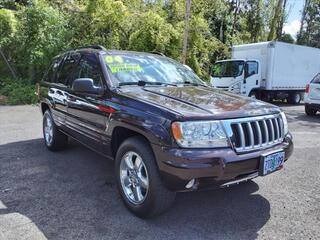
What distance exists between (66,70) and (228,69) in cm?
977

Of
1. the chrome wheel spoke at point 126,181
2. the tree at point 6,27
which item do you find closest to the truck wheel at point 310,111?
the chrome wheel spoke at point 126,181

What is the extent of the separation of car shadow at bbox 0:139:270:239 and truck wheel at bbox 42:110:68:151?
685mm

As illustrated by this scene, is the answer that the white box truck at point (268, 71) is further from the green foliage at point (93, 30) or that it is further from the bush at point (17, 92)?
the bush at point (17, 92)

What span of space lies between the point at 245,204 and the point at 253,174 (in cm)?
75

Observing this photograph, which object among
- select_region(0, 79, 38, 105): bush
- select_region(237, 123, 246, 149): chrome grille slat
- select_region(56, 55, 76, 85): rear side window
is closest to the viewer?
select_region(237, 123, 246, 149): chrome grille slat

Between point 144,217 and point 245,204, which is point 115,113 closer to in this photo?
point 144,217

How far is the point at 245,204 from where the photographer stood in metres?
3.99

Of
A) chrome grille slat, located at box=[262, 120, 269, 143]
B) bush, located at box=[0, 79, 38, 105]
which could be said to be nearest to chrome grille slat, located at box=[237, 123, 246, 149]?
chrome grille slat, located at box=[262, 120, 269, 143]

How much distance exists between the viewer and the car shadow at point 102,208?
3338 millimetres

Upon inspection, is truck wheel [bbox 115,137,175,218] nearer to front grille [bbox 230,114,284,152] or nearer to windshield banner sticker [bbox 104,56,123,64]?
front grille [bbox 230,114,284,152]

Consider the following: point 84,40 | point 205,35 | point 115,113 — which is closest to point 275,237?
point 115,113

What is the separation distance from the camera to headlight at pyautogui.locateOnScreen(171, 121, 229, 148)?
10.3 ft

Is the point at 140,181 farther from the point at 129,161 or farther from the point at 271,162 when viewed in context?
the point at 271,162

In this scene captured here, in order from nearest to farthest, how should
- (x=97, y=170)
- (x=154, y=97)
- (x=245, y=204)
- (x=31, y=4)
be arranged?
(x=154, y=97)
(x=245, y=204)
(x=97, y=170)
(x=31, y=4)
